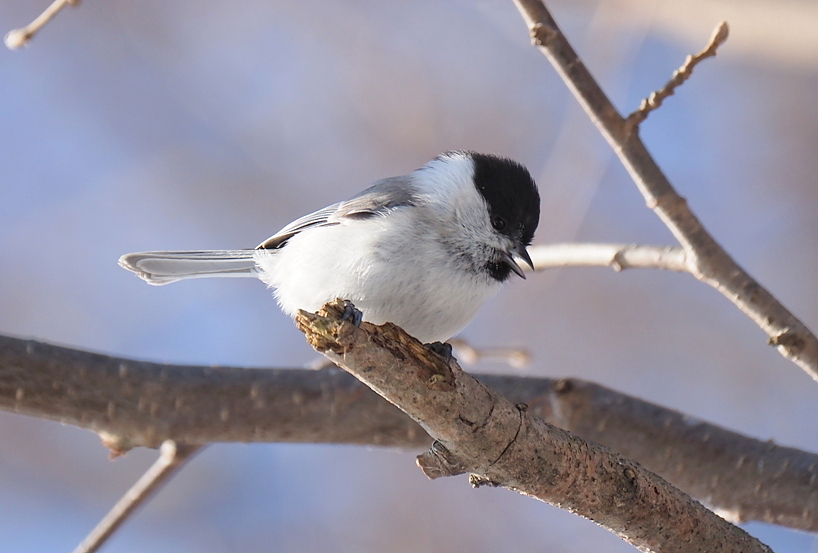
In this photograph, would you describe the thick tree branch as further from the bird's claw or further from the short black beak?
the bird's claw

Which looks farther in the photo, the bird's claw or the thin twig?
the thin twig

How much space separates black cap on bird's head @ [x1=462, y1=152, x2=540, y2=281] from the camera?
1.93 m

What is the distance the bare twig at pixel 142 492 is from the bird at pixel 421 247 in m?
0.44

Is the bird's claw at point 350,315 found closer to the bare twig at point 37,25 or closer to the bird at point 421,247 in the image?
the bird at point 421,247

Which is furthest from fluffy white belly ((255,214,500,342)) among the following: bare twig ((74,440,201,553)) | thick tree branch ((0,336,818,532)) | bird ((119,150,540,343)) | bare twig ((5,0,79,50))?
bare twig ((5,0,79,50))

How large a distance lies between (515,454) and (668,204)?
0.66 meters

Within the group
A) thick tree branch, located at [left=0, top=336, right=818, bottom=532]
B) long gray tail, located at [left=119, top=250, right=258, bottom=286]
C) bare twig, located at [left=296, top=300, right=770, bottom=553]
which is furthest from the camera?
long gray tail, located at [left=119, top=250, right=258, bottom=286]

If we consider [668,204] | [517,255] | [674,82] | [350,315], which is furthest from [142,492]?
[674,82]

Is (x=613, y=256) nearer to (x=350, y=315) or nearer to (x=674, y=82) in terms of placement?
(x=674, y=82)

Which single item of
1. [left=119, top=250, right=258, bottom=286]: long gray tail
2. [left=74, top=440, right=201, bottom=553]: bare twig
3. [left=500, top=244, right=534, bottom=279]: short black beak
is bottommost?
[left=74, top=440, right=201, bottom=553]: bare twig

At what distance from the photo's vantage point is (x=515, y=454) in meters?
1.33

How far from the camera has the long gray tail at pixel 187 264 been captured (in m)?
2.27

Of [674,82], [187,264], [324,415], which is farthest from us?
[187,264]

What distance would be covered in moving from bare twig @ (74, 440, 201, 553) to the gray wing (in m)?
0.63
